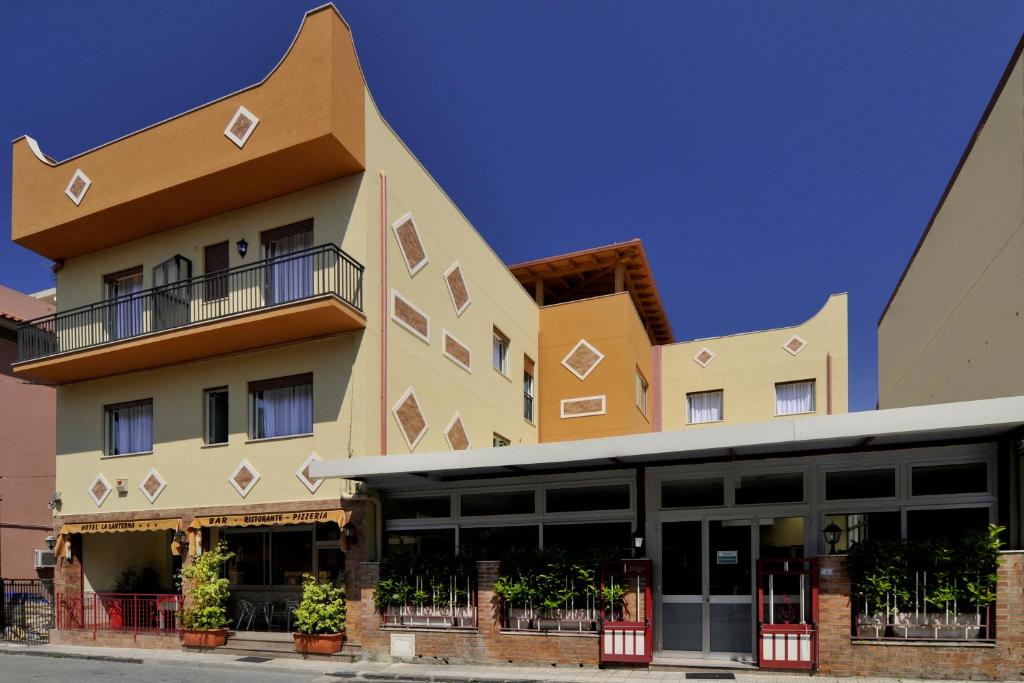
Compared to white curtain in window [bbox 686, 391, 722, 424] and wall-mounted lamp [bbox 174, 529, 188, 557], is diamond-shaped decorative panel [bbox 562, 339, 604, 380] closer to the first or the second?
white curtain in window [bbox 686, 391, 722, 424]

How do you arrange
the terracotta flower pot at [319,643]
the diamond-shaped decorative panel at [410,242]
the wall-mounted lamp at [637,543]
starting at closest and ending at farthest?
the wall-mounted lamp at [637,543] → the terracotta flower pot at [319,643] → the diamond-shaped decorative panel at [410,242]

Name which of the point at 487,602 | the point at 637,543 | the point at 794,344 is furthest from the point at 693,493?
the point at 794,344

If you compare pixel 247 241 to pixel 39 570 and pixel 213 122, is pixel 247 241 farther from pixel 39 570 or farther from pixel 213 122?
pixel 39 570

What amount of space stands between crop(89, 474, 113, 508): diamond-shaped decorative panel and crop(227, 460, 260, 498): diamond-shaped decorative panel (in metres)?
3.90

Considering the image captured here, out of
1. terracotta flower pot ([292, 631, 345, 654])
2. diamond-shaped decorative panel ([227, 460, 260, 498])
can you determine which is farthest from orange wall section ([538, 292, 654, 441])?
terracotta flower pot ([292, 631, 345, 654])

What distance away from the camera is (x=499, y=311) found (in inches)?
838

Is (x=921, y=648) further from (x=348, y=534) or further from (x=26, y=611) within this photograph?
(x=26, y=611)

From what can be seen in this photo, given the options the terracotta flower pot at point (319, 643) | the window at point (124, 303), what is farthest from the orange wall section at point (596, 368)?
the window at point (124, 303)

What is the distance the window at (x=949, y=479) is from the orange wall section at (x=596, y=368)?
38.1 ft

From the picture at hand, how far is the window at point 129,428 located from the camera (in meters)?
16.7

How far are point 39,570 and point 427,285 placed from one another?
53.0 feet

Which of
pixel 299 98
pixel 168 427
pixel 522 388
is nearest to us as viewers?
A: pixel 299 98

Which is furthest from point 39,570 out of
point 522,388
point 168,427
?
point 522,388

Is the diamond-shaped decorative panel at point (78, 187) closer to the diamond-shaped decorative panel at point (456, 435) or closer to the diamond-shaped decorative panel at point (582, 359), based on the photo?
the diamond-shaped decorative panel at point (456, 435)
